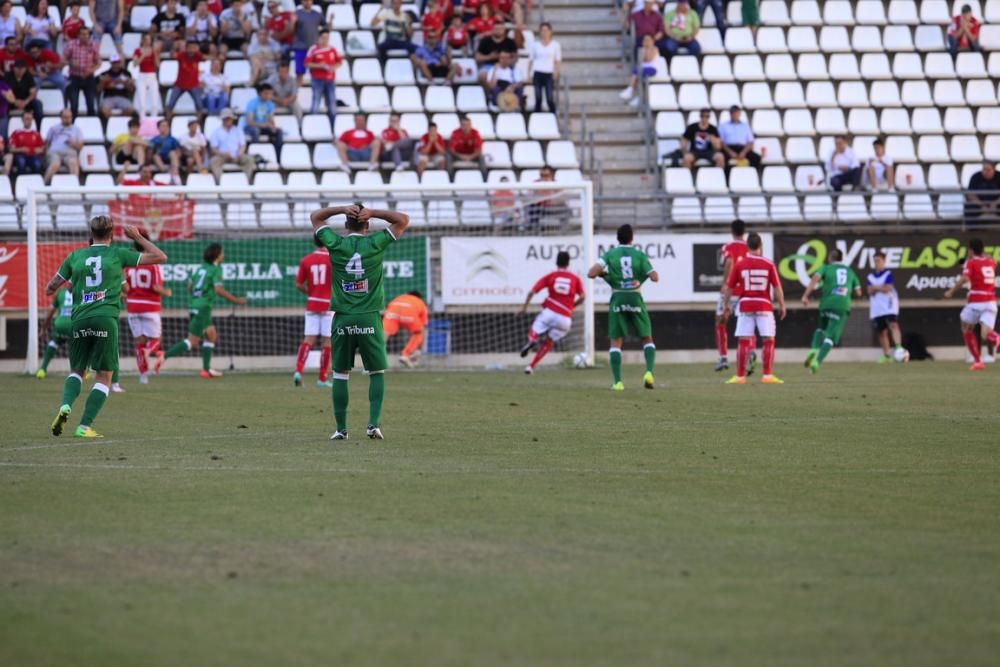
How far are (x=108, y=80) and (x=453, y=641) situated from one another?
26.0 metres

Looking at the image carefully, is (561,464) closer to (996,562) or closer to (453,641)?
(996,562)

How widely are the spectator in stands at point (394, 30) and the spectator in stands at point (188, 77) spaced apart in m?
3.78

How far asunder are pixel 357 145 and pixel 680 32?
24.8 ft

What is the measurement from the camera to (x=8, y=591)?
266 inches

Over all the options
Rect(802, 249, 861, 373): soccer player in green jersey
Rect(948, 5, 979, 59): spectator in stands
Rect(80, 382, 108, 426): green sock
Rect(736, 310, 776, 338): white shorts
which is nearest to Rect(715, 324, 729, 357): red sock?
Rect(802, 249, 861, 373): soccer player in green jersey

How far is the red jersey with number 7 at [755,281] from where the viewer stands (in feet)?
71.7

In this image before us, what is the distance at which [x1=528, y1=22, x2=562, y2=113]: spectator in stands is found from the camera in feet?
100

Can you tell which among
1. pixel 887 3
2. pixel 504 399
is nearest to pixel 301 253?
pixel 504 399

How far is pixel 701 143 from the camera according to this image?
30.1 metres

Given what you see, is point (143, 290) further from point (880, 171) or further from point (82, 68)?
point (880, 171)

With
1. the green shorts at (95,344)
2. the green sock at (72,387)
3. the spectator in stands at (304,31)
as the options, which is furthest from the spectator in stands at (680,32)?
the green sock at (72,387)

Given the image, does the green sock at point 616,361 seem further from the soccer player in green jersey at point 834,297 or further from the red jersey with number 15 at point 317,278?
the soccer player in green jersey at point 834,297

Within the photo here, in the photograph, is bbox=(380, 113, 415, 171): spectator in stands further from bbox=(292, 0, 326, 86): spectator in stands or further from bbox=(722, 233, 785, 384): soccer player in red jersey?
bbox=(722, 233, 785, 384): soccer player in red jersey

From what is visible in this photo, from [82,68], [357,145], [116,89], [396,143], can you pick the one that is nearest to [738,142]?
[396,143]
